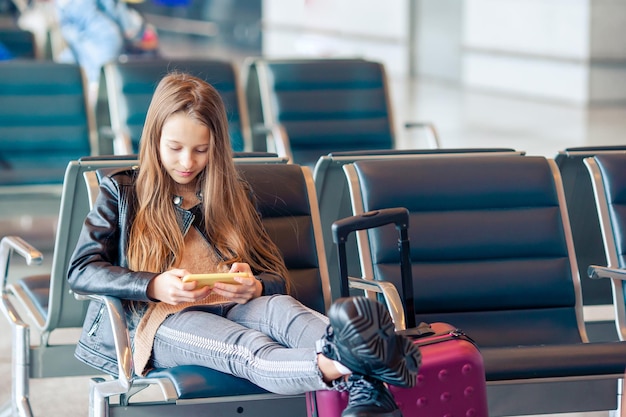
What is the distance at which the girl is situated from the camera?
2.29 meters

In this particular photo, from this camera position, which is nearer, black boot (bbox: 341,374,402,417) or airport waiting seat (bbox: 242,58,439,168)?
black boot (bbox: 341,374,402,417)

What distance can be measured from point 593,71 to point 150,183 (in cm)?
888

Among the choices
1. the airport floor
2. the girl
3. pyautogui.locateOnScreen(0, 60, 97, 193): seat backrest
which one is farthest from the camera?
pyautogui.locateOnScreen(0, 60, 97, 193): seat backrest

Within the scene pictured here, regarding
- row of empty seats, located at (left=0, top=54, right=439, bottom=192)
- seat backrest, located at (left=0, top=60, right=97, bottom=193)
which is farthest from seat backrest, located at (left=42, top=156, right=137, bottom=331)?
seat backrest, located at (left=0, top=60, right=97, bottom=193)

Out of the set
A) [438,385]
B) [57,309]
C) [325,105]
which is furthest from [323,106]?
[438,385]

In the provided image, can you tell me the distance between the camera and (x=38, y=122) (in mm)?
4648

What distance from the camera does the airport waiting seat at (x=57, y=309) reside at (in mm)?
2764

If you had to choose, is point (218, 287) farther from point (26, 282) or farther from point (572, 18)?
point (572, 18)

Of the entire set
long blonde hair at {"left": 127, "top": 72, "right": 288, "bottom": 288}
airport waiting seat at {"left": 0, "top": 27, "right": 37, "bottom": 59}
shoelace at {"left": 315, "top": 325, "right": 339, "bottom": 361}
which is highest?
airport waiting seat at {"left": 0, "top": 27, "right": 37, "bottom": 59}

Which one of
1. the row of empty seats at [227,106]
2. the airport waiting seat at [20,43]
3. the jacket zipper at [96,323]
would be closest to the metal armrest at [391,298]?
the jacket zipper at [96,323]

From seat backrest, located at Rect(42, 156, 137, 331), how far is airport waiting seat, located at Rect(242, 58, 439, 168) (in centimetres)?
224

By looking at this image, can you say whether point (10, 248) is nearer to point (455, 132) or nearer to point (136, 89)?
point (136, 89)

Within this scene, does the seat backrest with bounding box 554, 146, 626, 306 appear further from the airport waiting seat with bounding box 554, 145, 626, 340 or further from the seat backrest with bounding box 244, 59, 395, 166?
the seat backrest with bounding box 244, 59, 395, 166

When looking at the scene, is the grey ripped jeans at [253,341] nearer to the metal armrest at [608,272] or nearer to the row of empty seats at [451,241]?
the row of empty seats at [451,241]
